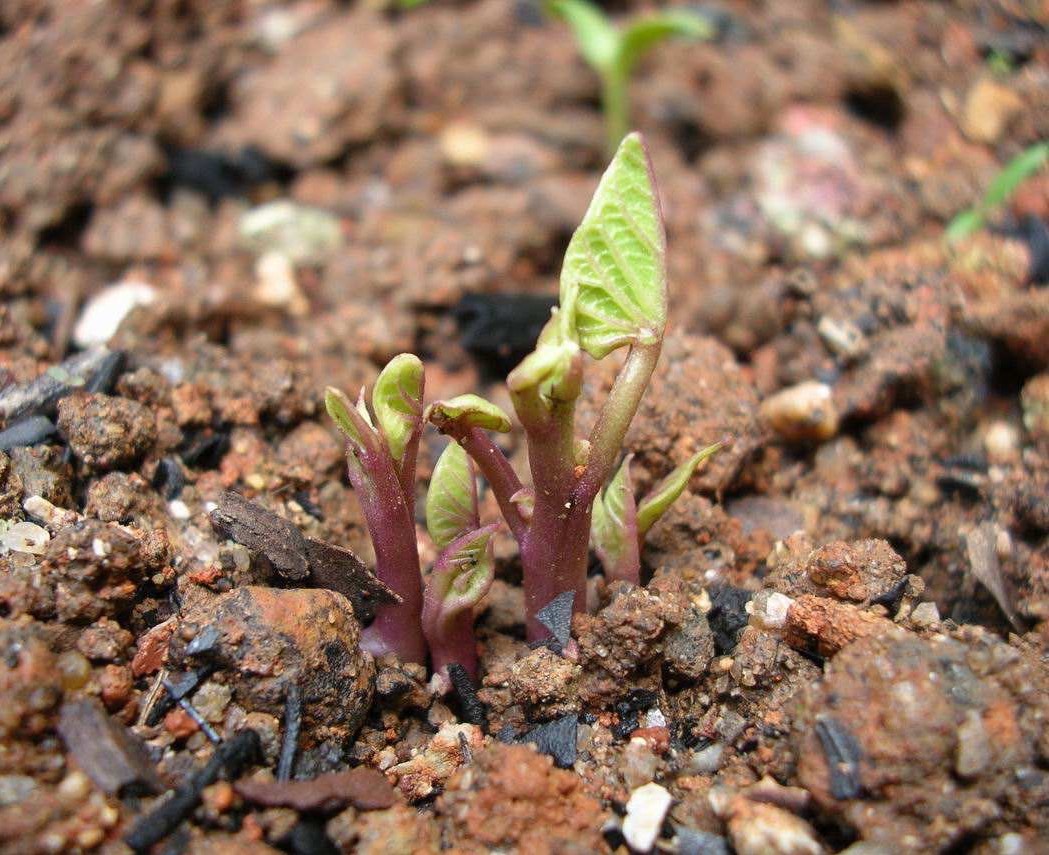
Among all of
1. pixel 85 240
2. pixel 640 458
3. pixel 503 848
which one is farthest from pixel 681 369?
pixel 85 240

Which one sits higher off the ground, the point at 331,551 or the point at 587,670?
the point at 331,551

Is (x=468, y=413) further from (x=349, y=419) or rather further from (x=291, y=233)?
(x=291, y=233)

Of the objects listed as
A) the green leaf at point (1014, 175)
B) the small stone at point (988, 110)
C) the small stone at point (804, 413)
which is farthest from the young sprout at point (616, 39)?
the small stone at point (804, 413)

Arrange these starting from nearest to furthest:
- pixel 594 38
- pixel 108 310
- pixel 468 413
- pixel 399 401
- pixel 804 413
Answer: pixel 468 413
pixel 399 401
pixel 804 413
pixel 108 310
pixel 594 38

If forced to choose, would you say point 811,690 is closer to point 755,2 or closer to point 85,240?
point 85,240

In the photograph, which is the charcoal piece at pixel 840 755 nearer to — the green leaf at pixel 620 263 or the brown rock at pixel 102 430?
the green leaf at pixel 620 263

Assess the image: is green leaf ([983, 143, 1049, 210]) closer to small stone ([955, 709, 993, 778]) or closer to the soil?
the soil

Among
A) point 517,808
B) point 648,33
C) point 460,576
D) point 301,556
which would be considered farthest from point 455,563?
point 648,33
